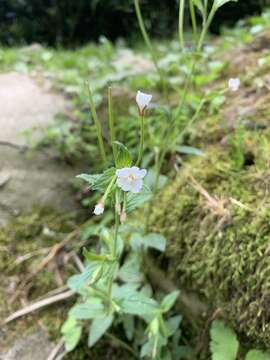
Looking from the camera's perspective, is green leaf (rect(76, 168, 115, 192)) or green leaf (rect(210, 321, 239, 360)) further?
green leaf (rect(210, 321, 239, 360))

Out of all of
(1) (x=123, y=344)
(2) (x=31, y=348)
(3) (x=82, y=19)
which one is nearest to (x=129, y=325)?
(1) (x=123, y=344)

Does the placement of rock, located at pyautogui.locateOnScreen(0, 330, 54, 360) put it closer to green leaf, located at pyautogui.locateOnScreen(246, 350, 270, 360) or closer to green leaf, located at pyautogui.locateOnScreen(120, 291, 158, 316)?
green leaf, located at pyautogui.locateOnScreen(120, 291, 158, 316)

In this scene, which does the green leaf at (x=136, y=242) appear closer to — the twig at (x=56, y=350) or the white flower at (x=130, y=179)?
the twig at (x=56, y=350)

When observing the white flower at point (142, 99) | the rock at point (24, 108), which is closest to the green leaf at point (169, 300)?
the white flower at point (142, 99)

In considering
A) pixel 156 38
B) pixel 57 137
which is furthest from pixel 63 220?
pixel 156 38

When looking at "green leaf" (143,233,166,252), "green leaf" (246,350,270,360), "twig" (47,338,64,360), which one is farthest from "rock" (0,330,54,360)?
"green leaf" (246,350,270,360)

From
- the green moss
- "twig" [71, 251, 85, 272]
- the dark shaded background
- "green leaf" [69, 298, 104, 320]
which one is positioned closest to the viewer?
the green moss
